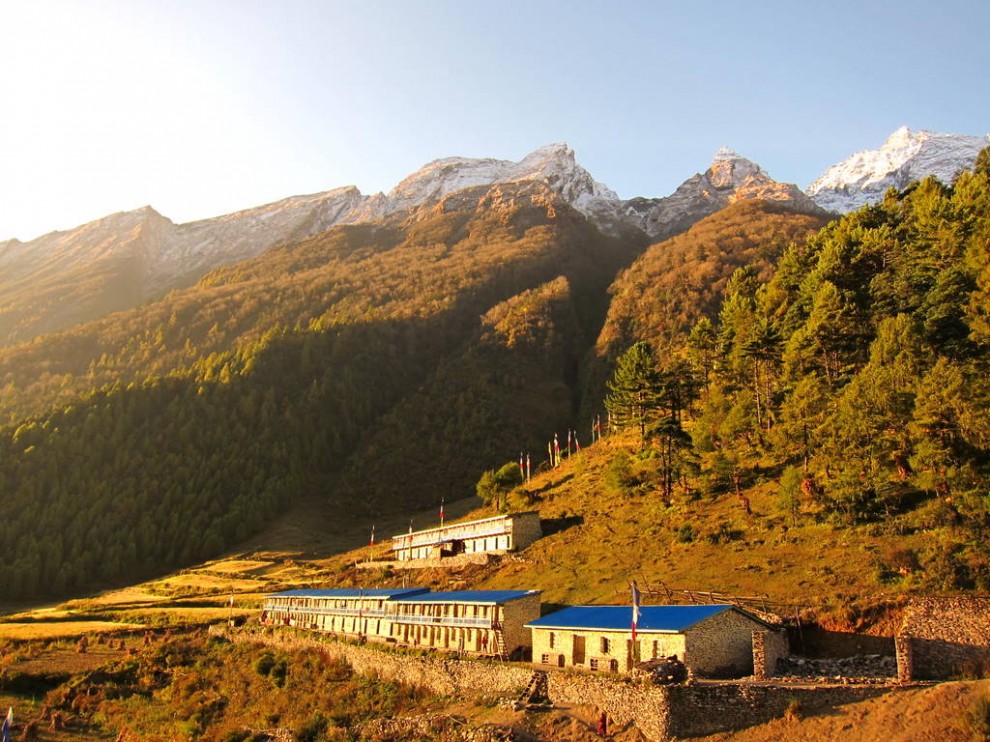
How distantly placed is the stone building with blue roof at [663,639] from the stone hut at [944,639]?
658 cm

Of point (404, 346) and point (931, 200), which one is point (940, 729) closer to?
point (931, 200)

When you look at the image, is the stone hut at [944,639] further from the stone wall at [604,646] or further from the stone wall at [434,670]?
the stone wall at [434,670]

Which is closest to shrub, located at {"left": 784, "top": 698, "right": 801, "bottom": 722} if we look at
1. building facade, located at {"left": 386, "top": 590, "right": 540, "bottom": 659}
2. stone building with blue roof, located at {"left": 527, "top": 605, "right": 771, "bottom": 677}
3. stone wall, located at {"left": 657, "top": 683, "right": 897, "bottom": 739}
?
stone wall, located at {"left": 657, "top": 683, "right": 897, "bottom": 739}

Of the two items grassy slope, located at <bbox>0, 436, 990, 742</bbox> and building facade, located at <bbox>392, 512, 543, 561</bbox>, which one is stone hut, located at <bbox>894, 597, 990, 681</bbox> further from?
building facade, located at <bbox>392, 512, 543, 561</bbox>

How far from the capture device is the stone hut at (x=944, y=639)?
31609 mm

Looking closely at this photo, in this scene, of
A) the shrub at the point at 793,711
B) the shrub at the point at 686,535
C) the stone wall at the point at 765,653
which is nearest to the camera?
the shrub at the point at 793,711

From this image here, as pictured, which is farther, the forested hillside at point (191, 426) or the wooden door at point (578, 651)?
the forested hillside at point (191, 426)

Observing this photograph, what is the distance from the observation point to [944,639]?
33.3 m

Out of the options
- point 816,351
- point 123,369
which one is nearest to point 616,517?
point 816,351

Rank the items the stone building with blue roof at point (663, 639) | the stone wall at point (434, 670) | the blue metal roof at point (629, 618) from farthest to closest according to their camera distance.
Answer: the stone wall at point (434, 670), the blue metal roof at point (629, 618), the stone building with blue roof at point (663, 639)

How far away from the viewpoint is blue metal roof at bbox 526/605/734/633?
35.6 m

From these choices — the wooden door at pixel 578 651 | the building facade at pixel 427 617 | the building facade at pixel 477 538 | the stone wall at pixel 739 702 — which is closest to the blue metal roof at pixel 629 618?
the wooden door at pixel 578 651

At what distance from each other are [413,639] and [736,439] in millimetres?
38204

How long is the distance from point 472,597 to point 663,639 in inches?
704
